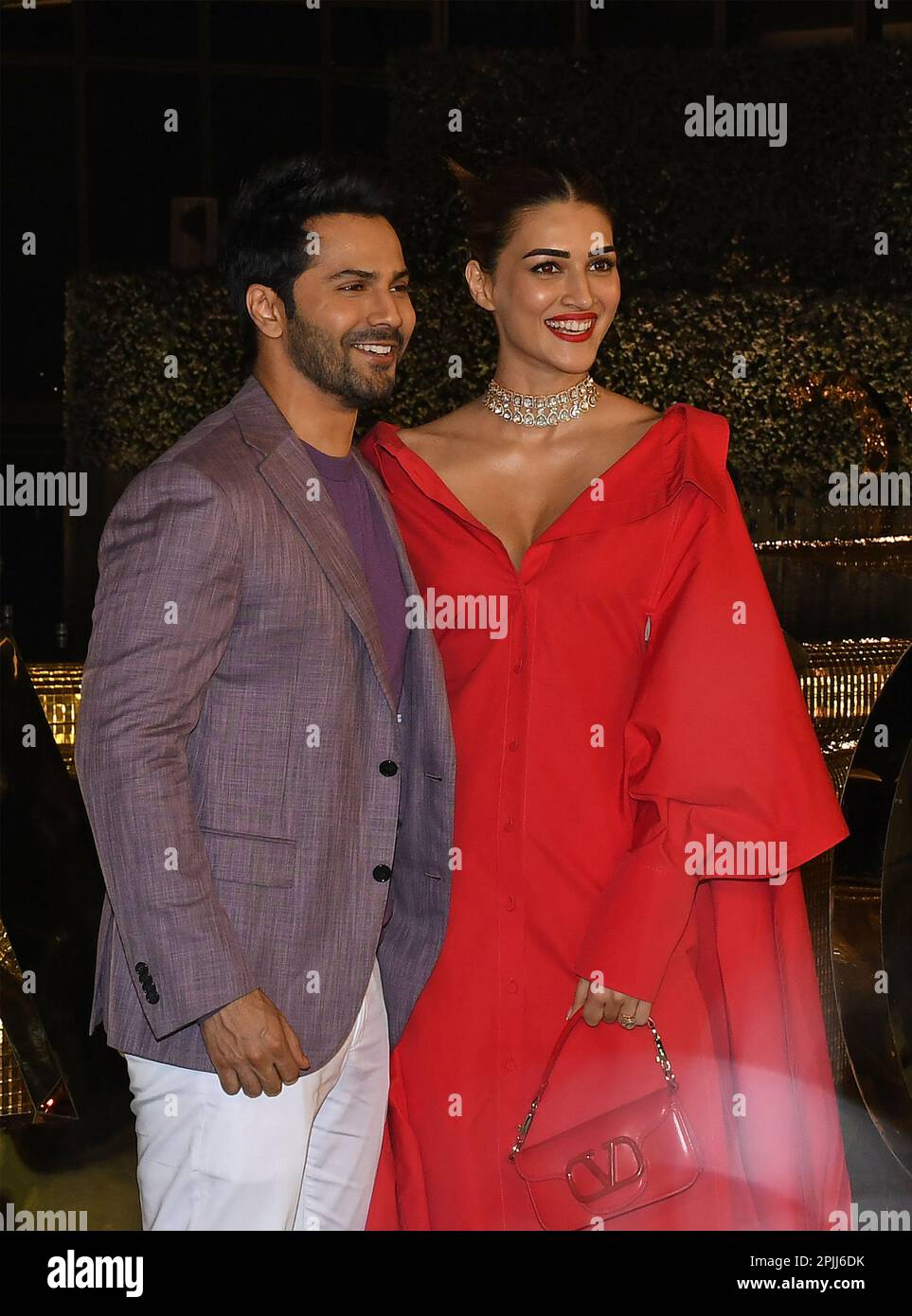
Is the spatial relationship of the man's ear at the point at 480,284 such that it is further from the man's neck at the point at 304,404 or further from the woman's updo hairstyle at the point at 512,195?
the man's neck at the point at 304,404

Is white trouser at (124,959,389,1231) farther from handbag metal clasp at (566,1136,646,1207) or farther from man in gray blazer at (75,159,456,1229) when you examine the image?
handbag metal clasp at (566,1136,646,1207)

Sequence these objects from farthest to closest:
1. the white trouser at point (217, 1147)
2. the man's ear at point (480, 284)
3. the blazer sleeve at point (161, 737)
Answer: the man's ear at point (480, 284), the white trouser at point (217, 1147), the blazer sleeve at point (161, 737)

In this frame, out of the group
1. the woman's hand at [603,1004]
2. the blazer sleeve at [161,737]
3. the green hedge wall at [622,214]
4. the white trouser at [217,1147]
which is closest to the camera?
the blazer sleeve at [161,737]

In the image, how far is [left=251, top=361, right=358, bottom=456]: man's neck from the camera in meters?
2.17

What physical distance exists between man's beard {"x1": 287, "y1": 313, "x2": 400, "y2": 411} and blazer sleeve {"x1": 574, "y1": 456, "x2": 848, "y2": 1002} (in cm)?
48

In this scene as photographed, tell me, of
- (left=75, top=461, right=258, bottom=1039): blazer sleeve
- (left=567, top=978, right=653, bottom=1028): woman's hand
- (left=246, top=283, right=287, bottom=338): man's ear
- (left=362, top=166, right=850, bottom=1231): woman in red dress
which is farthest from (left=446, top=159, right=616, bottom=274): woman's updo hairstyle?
(left=567, top=978, right=653, bottom=1028): woman's hand

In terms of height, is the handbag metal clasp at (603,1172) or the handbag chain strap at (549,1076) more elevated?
the handbag chain strap at (549,1076)

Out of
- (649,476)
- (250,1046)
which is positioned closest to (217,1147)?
(250,1046)

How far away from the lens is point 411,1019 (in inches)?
93.0

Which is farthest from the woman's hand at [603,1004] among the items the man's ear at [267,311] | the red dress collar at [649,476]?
the man's ear at [267,311]

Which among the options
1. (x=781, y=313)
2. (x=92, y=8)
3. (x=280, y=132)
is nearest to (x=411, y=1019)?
(x=781, y=313)

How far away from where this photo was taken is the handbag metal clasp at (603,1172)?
2240 mm

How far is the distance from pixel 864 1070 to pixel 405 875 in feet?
3.57

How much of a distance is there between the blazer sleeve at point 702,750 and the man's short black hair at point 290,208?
2.05 feet
